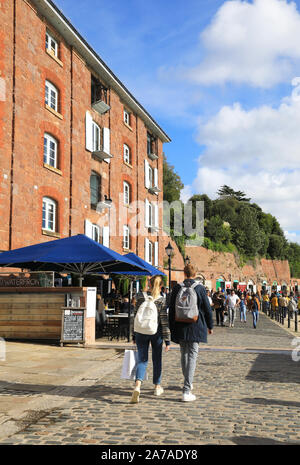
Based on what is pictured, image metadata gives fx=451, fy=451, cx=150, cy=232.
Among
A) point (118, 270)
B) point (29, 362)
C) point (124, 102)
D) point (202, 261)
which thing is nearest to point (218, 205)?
point (202, 261)

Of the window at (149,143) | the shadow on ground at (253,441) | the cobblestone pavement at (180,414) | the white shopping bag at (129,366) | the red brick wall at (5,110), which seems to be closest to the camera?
the shadow on ground at (253,441)

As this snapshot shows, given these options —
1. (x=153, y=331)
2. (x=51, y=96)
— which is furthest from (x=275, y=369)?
(x=51, y=96)

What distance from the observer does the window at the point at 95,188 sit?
22672 mm

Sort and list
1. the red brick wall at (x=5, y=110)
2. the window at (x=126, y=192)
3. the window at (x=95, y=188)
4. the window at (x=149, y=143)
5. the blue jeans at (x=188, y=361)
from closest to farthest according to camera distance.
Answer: the blue jeans at (x=188, y=361), the red brick wall at (x=5, y=110), the window at (x=95, y=188), the window at (x=126, y=192), the window at (x=149, y=143)

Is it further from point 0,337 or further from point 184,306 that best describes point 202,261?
point 184,306

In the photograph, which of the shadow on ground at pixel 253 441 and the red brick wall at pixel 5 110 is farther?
the red brick wall at pixel 5 110

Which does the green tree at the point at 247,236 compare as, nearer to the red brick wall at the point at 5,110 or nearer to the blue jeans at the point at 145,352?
the red brick wall at the point at 5,110

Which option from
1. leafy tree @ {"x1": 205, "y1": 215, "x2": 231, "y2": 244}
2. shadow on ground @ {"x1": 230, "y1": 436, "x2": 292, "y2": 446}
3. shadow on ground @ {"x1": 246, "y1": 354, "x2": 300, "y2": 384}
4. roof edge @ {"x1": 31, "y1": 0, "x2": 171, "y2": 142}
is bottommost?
shadow on ground @ {"x1": 246, "y1": 354, "x2": 300, "y2": 384}

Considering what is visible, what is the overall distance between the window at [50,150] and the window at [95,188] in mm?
3800

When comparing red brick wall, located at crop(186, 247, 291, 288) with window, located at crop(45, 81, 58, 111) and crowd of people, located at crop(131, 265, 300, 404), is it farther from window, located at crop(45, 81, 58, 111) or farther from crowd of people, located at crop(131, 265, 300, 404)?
crowd of people, located at crop(131, 265, 300, 404)

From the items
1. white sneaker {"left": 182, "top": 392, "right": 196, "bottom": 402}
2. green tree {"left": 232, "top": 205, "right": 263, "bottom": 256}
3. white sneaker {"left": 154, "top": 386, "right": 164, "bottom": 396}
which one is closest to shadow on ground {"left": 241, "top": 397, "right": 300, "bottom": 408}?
white sneaker {"left": 182, "top": 392, "right": 196, "bottom": 402}

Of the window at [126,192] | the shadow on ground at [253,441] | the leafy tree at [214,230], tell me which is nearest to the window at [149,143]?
the window at [126,192]

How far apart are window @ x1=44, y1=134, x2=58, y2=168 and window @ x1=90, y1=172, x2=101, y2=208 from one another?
150 inches

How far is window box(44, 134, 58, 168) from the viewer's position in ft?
60.4
